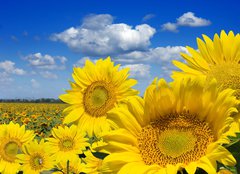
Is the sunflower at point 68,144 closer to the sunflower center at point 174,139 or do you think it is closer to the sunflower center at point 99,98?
the sunflower center at point 99,98

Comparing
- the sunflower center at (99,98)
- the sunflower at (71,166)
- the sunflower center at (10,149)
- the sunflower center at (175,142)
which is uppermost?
the sunflower center at (99,98)

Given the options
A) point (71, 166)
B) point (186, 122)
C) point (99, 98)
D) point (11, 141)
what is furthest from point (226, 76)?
point (71, 166)

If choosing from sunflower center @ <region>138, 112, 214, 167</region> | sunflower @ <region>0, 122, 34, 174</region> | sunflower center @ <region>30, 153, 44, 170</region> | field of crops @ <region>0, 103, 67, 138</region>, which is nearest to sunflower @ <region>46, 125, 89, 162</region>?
sunflower center @ <region>30, 153, 44, 170</region>

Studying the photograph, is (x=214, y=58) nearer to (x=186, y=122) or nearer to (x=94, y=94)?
(x=186, y=122)

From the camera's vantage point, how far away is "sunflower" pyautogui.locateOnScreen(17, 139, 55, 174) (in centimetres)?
463

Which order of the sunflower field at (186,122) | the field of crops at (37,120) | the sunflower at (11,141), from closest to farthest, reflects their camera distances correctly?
the sunflower field at (186,122) → the sunflower at (11,141) → the field of crops at (37,120)

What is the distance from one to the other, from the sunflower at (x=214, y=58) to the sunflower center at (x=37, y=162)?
A: 3.27 m

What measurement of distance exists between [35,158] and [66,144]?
0.38 m

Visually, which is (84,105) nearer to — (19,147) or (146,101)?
(146,101)

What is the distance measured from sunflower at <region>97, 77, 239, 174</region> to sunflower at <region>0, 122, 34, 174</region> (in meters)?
2.88

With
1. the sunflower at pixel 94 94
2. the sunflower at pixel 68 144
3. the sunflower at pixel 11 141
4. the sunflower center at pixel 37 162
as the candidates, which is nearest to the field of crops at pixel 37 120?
the sunflower at pixel 68 144

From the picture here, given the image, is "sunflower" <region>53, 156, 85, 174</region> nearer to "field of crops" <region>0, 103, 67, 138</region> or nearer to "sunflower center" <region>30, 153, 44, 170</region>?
"sunflower center" <region>30, 153, 44, 170</region>

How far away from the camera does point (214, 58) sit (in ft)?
5.88

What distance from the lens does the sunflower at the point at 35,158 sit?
463 cm
